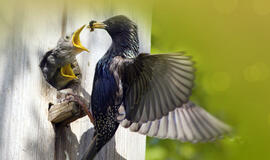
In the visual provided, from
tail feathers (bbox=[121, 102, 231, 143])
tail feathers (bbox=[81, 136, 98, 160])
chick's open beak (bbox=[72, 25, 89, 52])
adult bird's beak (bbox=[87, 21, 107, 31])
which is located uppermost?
adult bird's beak (bbox=[87, 21, 107, 31])

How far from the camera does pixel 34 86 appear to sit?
180 cm

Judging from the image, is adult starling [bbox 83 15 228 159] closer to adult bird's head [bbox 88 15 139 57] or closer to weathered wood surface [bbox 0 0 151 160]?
adult bird's head [bbox 88 15 139 57]

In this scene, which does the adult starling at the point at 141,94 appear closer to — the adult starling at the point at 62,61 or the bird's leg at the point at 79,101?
the bird's leg at the point at 79,101

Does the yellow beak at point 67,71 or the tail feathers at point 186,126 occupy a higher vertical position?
the yellow beak at point 67,71

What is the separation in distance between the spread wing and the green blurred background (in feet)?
0.53

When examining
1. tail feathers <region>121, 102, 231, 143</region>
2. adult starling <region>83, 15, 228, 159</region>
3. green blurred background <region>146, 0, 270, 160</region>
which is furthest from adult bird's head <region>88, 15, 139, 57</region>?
tail feathers <region>121, 102, 231, 143</region>

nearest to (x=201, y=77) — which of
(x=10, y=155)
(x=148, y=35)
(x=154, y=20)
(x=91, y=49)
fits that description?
(x=148, y=35)

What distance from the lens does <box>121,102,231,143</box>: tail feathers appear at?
1781 millimetres

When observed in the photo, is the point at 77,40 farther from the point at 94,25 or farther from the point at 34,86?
the point at 34,86

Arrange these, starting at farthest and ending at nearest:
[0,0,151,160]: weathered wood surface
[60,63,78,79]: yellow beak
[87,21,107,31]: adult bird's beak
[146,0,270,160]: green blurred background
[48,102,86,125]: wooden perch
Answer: [60,63,78,79]: yellow beak
[87,21,107,31]: adult bird's beak
[48,102,86,125]: wooden perch
[0,0,151,160]: weathered wood surface
[146,0,270,160]: green blurred background

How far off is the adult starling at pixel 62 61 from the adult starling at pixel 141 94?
0.54 ft

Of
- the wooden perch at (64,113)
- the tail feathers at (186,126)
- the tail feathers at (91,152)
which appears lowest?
the tail feathers at (91,152)

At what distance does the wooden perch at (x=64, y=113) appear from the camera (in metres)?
1.78

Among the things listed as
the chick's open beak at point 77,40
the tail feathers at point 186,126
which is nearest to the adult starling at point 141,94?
the tail feathers at point 186,126
